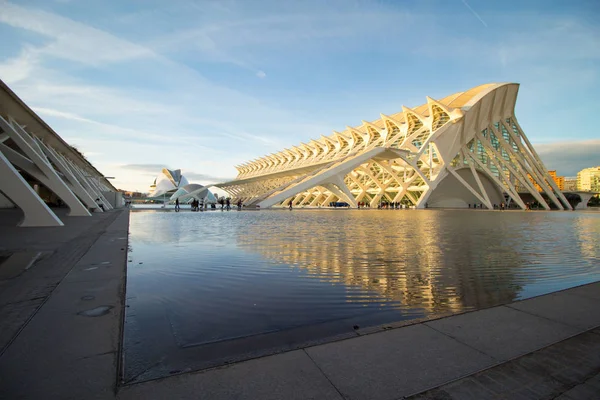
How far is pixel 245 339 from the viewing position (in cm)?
223

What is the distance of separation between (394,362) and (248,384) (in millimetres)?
810

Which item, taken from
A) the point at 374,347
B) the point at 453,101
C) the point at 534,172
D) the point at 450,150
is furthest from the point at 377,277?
the point at 534,172

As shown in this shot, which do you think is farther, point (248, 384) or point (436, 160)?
point (436, 160)

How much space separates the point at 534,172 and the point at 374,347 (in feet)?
166

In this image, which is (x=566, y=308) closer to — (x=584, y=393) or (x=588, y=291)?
(x=588, y=291)

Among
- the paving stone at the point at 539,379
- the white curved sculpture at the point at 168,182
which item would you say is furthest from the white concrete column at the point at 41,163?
the white curved sculpture at the point at 168,182

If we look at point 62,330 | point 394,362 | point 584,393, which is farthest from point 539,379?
point 62,330

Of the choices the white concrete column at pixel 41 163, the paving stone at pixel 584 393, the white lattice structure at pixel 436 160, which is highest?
the white lattice structure at pixel 436 160

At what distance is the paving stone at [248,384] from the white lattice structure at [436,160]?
995 inches

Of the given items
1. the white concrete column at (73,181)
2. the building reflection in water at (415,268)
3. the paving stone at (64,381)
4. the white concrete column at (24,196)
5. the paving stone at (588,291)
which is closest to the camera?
the paving stone at (64,381)

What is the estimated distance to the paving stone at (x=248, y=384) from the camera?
1439mm

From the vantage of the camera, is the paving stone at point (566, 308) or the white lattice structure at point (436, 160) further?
the white lattice structure at point (436, 160)

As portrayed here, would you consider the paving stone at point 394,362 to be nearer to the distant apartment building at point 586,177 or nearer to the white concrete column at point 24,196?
the white concrete column at point 24,196

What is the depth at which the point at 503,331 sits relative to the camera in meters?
2.25
